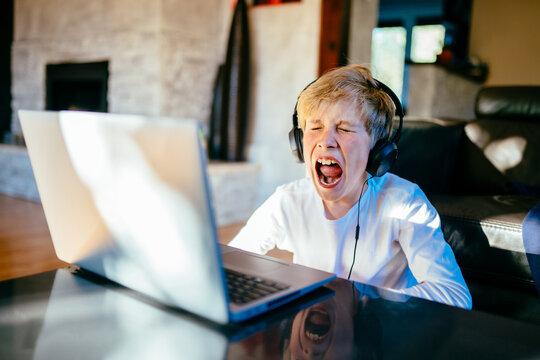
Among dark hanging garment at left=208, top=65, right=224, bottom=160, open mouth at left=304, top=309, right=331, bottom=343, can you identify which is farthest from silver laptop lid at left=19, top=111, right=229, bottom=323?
dark hanging garment at left=208, top=65, right=224, bottom=160

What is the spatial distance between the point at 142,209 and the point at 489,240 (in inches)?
54.9

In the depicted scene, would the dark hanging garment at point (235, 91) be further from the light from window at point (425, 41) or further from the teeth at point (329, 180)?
the light from window at point (425, 41)

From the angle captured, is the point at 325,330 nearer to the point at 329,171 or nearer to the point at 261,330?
the point at 261,330

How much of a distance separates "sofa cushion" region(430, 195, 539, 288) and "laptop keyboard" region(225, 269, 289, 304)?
1.16 m

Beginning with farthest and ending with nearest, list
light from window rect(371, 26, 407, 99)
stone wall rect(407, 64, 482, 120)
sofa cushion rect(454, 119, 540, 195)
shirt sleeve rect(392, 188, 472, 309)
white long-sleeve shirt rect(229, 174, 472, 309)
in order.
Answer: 1. light from window rect(371, 26, 407, 99)
2. stone wall rect(407, 64, 482, 120)
3. sofa cushion rect(454, 119, 540, 195)
4. white long-sleeve shirt rect(229, 174, 472, 309)
5. shirt sleeve rect(392, 188, 472, 309)

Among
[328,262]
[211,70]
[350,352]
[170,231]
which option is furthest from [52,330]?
[211,70]

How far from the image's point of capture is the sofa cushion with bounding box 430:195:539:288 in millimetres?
1559

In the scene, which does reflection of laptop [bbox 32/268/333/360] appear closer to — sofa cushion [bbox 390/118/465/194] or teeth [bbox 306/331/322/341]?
teeth [bbox 306/331/322/341]

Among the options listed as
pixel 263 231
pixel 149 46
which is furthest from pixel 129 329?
pixel 149 46

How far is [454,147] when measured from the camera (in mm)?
2336

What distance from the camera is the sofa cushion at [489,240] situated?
1.56 meters

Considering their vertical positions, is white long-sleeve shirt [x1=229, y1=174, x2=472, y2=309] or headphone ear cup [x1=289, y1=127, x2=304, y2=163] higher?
headphone ear cup [x1=289, y1=127, x2=304, y2=163]

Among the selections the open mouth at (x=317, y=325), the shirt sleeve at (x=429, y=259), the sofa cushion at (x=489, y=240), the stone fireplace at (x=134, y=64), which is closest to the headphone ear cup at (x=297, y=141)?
the shirt sleeve at (x=429, y=259)

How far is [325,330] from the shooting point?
582 mm
